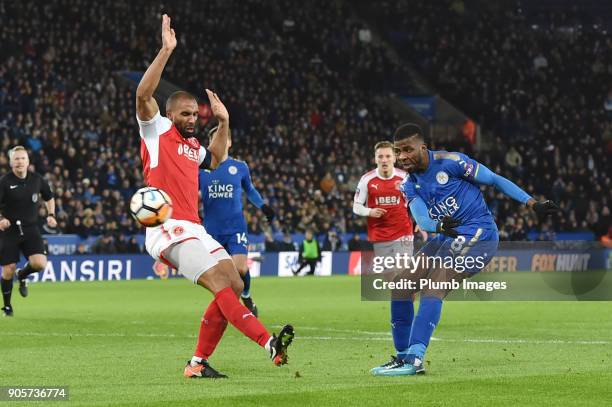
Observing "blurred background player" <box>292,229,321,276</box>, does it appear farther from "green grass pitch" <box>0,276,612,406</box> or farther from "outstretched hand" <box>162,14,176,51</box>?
"outstretched hand" <box>162,14,176,51</box>

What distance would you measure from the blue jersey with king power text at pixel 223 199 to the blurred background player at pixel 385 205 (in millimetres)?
1672

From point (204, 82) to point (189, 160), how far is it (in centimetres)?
3190

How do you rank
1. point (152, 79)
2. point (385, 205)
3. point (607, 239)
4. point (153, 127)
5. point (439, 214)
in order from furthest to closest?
point (607, 239) → point (385, 205) → point (439, 214) → point (153, 127) → point (152, 79)

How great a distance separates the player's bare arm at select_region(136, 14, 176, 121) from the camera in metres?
9.18

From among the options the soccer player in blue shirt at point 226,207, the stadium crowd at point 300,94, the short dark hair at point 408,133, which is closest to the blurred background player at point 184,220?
the short dark hair at point 408,133

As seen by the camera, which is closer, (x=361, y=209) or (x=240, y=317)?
(x=240, y=317)

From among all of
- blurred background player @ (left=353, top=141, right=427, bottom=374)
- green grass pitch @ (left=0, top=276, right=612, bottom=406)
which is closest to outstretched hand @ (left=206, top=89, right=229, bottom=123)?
green grass pitch @ (left=0, top=276, right=612, bottom=406)

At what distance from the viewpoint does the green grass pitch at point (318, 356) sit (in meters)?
8.60

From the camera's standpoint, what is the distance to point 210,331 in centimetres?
992

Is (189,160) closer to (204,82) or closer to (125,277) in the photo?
(125,277)

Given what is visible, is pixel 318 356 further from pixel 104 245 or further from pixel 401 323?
pixel 104 245

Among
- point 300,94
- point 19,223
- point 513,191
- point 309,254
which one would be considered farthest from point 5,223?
point 300,94

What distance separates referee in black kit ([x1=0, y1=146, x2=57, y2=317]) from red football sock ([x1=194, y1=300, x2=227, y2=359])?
8.99m

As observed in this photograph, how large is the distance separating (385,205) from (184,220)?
8.02 metres
